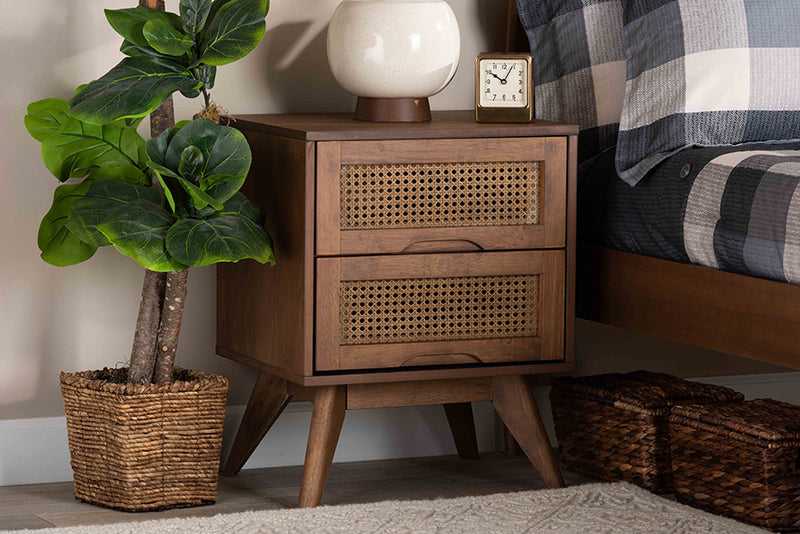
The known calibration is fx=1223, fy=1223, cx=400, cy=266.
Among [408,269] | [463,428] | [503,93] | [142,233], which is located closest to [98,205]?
[142,233]

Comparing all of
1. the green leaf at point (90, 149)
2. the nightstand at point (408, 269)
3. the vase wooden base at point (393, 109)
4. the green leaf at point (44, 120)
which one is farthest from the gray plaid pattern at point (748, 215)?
the green leaf at point (44, 120)

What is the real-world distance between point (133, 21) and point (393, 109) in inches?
19.1

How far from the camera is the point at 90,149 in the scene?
2.15 metres

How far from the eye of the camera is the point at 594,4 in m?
2.43

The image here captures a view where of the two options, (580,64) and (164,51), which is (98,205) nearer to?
(164,51)

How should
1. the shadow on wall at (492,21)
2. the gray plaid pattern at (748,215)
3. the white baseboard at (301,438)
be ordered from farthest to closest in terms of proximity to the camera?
the shadow on wall at (492,21), the white baseboard at (301,438), the gray plaid pattern at (748,215)

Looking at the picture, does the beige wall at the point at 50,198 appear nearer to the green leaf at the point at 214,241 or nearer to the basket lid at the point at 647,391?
the green leaf at the point at 214,241

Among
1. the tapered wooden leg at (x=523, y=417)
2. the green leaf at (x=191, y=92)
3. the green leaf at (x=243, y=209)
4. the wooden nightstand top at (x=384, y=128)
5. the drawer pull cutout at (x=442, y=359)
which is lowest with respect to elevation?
the tapered wooden leg at (x=523, y=417)

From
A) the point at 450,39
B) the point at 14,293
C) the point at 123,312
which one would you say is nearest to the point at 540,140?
the point at 450,39

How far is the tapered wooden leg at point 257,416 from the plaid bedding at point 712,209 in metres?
0.68

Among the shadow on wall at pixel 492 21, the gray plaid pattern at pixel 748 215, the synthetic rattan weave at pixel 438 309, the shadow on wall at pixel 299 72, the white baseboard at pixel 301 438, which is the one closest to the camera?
the gray plaid pattern at pixel 748 215

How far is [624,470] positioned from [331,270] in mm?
698

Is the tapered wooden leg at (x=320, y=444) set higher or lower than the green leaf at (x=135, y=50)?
lower

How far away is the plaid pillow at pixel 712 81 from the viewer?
220cm
